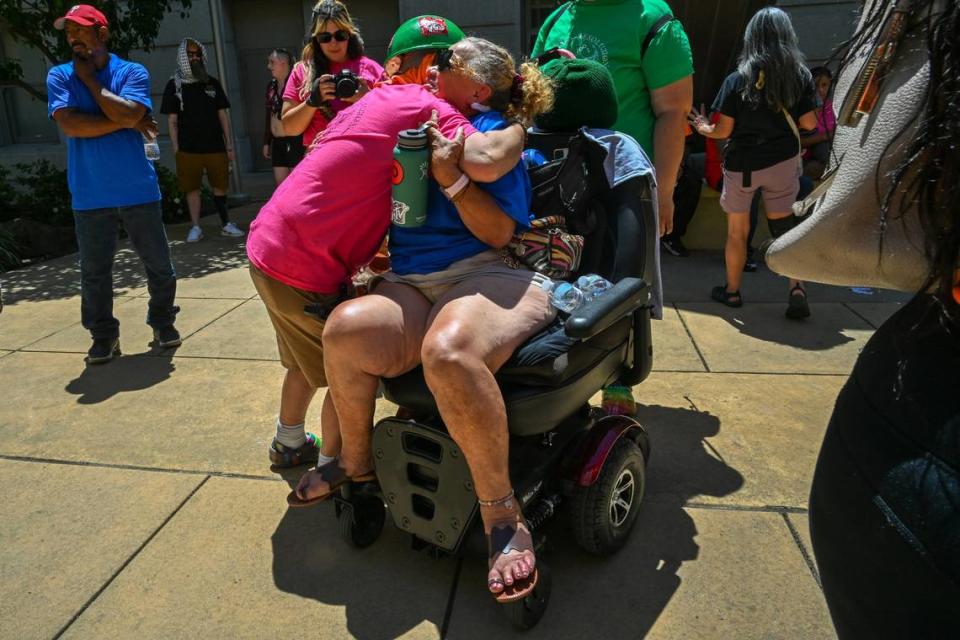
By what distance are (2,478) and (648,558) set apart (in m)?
2.75

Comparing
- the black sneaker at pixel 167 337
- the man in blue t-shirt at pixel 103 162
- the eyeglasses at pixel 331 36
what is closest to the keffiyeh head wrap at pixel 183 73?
the man in blue t-shirt at pixel 103 162

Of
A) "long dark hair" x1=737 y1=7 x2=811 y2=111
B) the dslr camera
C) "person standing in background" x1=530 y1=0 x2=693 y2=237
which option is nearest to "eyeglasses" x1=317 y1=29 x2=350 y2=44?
the dslr camera

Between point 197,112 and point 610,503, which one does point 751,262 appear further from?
point 197,112

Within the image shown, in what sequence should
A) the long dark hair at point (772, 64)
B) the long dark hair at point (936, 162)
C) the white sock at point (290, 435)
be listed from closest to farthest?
the long dark hair at point (936, 162)
the white sock at point (290, 435)
the long dark hair at point (772, 64)

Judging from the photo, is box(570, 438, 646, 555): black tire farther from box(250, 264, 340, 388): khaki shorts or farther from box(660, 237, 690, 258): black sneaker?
box(660, 237, 690, 258): black sneaker

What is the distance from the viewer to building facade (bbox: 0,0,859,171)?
785 centimetres

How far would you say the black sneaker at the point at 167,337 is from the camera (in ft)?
14.5

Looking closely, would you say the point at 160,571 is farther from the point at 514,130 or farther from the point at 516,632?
the point at 514,130

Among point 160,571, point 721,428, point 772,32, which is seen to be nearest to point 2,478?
point 160,571

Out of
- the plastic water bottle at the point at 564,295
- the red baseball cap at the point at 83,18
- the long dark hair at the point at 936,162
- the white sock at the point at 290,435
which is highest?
the red baseball cap at the point at 83,18

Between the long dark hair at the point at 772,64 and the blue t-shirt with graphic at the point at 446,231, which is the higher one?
the long dark hair at the point at 772,64

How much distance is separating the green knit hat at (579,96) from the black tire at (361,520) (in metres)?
1.56

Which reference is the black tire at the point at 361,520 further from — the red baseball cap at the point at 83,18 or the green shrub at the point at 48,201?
the green shrub at the point at 48,201

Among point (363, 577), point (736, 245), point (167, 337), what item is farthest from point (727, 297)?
point (167, 337)
